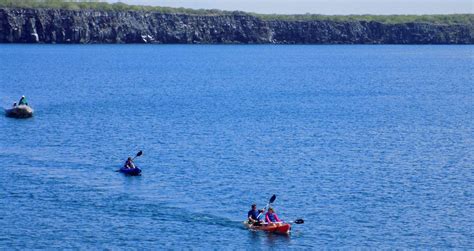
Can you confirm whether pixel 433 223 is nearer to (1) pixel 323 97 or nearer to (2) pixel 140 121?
(2) pixel 140 121

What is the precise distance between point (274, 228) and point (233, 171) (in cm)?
1781

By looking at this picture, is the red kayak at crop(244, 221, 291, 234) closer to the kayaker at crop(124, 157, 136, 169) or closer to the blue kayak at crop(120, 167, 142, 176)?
the blue kayak at crop(120, 167, 142, 176)

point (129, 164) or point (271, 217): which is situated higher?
point (271, 217)

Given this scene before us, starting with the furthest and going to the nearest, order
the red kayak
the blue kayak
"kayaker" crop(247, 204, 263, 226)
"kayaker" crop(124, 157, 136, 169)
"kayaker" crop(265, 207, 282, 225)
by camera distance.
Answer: "kayaker" crop(124, 157, 136, 169) < the blue kayak < "kayaker" crop(265, 207, 282, 225) < "kayaker" crop(247, 204, 263, 226) < the red kayak

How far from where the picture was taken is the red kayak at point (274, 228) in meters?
58.6

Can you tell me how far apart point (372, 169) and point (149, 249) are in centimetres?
2805

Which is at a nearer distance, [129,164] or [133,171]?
[133,171]

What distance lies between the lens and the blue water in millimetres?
58812

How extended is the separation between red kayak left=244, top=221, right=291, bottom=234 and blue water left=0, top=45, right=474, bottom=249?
25.0 inches

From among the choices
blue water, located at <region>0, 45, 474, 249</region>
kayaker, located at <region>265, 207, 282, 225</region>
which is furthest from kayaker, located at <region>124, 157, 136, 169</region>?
kayaker, located at <region>265, 207, 282, 225</region>

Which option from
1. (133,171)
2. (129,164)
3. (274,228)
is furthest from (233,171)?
(274,228)

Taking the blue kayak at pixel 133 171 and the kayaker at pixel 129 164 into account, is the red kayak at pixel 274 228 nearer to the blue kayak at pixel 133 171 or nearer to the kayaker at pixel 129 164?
the blue kayak at pixel 133 171

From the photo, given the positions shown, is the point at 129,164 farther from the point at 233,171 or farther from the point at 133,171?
the point at 233,171

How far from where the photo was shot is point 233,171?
76.6 metres
